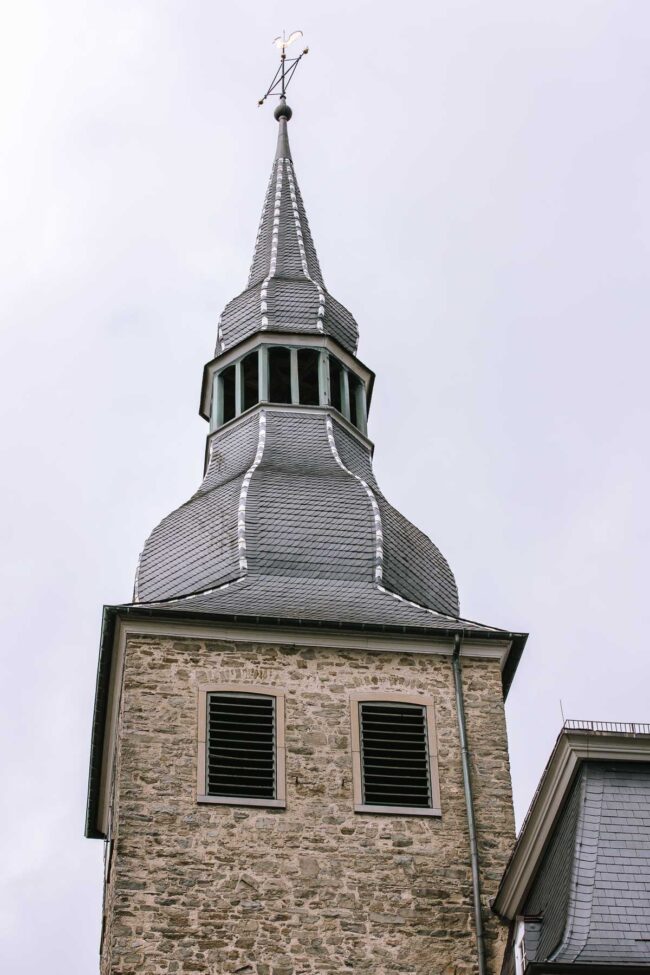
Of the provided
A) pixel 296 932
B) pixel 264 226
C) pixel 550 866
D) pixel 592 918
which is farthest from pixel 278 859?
pixel 264 226

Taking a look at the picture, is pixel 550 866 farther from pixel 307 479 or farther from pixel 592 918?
pixel 307 479

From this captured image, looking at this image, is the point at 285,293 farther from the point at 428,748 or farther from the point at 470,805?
the point at 470,805

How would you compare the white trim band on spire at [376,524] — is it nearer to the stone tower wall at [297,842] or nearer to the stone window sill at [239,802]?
the stone tower wall at [297,842]

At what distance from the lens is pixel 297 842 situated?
2708 cm

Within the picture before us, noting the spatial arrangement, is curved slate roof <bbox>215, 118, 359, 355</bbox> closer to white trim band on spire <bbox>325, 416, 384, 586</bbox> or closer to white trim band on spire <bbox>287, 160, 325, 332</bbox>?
white trim band on spire <bbox>287, 160, 325, 332</bbox>

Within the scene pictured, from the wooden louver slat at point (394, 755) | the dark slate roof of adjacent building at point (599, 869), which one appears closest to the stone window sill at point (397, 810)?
the wooden louver slat at point (394, 755)

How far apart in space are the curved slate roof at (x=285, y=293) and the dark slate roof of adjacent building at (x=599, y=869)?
1366cm

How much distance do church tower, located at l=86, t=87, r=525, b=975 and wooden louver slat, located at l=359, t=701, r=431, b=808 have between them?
0.09ft

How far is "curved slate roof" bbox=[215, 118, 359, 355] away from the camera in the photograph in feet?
118

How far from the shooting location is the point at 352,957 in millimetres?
26156

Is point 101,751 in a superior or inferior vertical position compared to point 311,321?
inferior

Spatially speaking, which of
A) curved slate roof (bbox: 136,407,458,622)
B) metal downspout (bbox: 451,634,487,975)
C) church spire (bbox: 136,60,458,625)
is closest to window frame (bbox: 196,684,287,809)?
church spire (bbox: 136,60,458,625)

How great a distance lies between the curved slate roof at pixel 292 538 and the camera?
30547mm

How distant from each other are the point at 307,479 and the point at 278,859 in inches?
273
